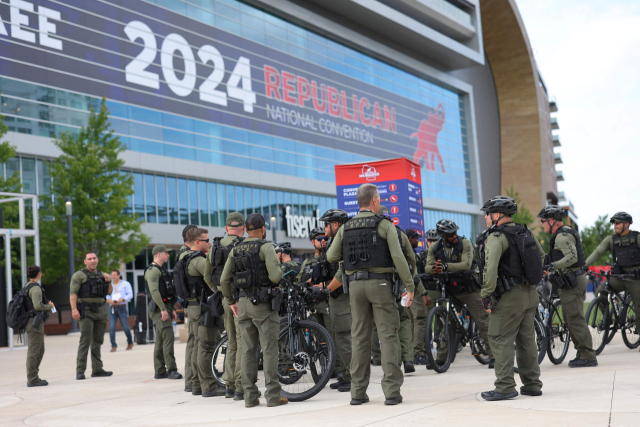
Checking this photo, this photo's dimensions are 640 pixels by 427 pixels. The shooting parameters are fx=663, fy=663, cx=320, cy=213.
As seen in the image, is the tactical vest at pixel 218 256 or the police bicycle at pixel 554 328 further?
the police bicycle at pixel 554 328

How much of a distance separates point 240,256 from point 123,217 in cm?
2186

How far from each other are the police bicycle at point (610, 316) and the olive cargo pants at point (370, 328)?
468cm

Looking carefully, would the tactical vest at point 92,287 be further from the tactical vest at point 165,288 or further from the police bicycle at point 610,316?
the police bicycle at point 610,316

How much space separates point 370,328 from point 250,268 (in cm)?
134

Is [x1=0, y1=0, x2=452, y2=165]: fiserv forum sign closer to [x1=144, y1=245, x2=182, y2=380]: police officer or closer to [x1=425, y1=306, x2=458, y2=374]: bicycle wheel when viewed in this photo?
[x1=144, y1=245, x2=182, y2=380]: police officer

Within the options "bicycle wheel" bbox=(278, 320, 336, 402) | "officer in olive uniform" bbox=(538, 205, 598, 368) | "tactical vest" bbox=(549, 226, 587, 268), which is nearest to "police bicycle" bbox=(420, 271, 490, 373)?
"officer in olive uniform" bbox=(538, 205, 598, 368)

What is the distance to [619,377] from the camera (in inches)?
279

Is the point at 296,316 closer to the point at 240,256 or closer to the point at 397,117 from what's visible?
the point at 240,256

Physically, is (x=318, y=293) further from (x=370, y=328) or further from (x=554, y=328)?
(x=554, y=328)

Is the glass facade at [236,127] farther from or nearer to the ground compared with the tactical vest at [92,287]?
farther from the ground

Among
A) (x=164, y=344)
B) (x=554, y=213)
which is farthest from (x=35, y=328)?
(x=554, y=213)

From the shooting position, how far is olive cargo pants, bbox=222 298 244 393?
23.5ft

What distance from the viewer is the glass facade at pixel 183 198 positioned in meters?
30.8

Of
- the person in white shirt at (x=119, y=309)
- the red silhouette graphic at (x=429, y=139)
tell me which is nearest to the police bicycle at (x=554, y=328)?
the person in white shirt at (x=119, y=309)
